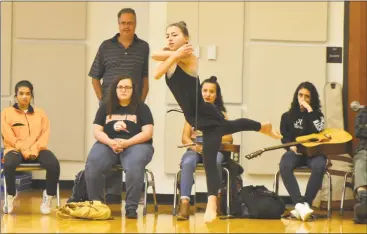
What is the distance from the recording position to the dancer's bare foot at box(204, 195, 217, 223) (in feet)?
15.8

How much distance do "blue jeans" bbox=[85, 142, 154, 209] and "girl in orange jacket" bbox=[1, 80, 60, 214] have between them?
0.84 ft

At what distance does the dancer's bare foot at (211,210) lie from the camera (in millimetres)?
4828

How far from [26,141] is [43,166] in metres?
0.21

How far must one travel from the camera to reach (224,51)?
5.46m

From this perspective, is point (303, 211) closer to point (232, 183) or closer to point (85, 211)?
point (232, 183)

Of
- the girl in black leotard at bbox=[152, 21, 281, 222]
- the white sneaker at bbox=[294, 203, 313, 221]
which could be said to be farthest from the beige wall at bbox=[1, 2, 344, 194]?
the white sneaker at bbox=[294, 203, 313, 221]

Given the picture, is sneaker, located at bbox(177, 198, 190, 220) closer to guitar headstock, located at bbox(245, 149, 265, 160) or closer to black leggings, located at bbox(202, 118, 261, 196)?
black leggings, located at bbox(202, 118, 261, 196)

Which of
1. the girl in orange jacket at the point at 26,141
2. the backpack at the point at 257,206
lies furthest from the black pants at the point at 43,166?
the backpack at the point at 257,206

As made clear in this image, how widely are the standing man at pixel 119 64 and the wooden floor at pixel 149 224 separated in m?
0.20

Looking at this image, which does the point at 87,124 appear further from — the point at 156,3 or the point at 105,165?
the point at 156,3

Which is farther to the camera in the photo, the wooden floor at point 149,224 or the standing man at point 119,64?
the standing man at point 119,64

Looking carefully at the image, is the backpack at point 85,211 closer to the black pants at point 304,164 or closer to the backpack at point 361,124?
the black pants at point 304,164

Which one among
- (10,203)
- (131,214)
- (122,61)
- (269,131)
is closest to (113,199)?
(131,214)

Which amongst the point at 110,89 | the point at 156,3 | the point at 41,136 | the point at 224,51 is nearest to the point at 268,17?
the point at 224,51
